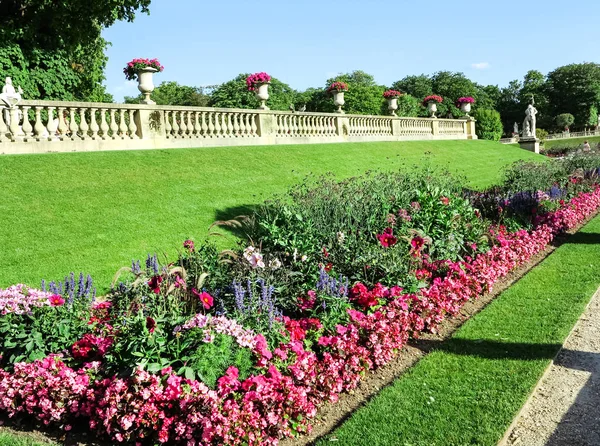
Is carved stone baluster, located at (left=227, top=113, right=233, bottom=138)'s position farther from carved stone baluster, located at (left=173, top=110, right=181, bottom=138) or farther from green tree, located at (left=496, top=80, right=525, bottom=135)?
green tree, located at (left=496, top=80, right=525, bottom=135)

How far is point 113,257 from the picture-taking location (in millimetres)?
7477

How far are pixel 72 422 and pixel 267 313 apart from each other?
1694 mm

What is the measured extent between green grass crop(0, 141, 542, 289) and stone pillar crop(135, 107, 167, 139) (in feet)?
2.56

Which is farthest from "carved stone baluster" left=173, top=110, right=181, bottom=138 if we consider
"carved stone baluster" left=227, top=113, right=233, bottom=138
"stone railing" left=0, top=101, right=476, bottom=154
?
"carved stone baluster" left=227, top=113, right=233, bottom=138

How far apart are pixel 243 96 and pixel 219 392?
42.8 metres

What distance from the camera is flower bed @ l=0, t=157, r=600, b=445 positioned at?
3.42 m

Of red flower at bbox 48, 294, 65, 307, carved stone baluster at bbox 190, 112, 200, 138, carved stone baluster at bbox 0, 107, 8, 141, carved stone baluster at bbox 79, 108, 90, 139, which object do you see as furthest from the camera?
carved stone baluster at bbox 190, 112, 200, 138

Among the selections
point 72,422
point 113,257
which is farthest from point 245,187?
point 72,422

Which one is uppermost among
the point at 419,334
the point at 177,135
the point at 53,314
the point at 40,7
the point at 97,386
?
the point at 40,7

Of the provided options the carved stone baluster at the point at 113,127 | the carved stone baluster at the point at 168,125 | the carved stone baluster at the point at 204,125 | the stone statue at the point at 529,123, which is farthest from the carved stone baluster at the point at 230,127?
the stone statue at the point at 529,123

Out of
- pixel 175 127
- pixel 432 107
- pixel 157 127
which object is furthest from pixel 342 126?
pixel 432 107

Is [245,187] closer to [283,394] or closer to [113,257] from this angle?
[113,257]

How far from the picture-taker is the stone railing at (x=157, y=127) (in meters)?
10.9

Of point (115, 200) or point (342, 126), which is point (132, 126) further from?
point (342, 126)
